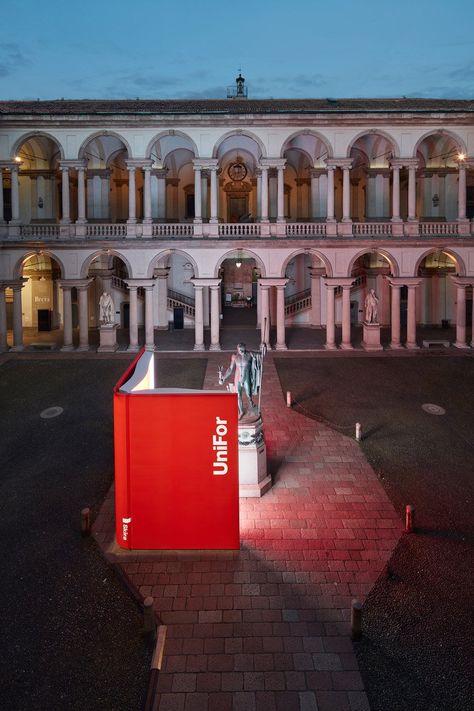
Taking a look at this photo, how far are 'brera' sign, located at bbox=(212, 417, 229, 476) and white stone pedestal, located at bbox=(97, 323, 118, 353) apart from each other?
793 inches

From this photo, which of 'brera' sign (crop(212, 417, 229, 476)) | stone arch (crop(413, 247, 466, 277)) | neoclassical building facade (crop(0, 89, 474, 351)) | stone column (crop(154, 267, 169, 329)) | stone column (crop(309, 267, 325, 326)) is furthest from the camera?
stone column (crop(154, 267, 169, 329))

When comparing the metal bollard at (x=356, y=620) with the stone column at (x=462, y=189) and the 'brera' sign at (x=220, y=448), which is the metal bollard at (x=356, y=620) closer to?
the 'brera' sign at (x=220, y=448)

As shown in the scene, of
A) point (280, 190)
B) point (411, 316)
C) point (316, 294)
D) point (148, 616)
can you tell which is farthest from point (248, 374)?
point (316, 294)

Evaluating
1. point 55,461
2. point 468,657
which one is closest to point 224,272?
point 55,461

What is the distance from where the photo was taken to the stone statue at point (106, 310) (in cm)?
2867

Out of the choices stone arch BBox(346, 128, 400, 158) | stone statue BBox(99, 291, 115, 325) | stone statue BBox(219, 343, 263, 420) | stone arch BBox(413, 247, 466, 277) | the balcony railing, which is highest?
stone arch BBox(346, 128, 400, 158)

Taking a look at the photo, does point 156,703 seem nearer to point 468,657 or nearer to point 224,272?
point 468,657

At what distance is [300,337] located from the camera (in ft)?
107

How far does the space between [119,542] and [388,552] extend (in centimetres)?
511

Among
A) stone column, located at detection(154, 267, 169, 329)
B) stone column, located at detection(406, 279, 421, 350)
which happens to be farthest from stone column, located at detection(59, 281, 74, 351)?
stone column, located at detection(406, 279, 421, 350)

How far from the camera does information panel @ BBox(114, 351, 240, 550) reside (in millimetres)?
9672

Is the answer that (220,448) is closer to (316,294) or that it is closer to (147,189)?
(147,189)

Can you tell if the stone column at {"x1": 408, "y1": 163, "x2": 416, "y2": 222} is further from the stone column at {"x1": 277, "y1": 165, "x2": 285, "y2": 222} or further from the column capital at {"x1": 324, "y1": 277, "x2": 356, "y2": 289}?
the stone column at {"x1": 277, "y1": 165, "x2": 285, "y2": 222}

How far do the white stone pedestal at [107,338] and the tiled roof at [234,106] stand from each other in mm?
10800
